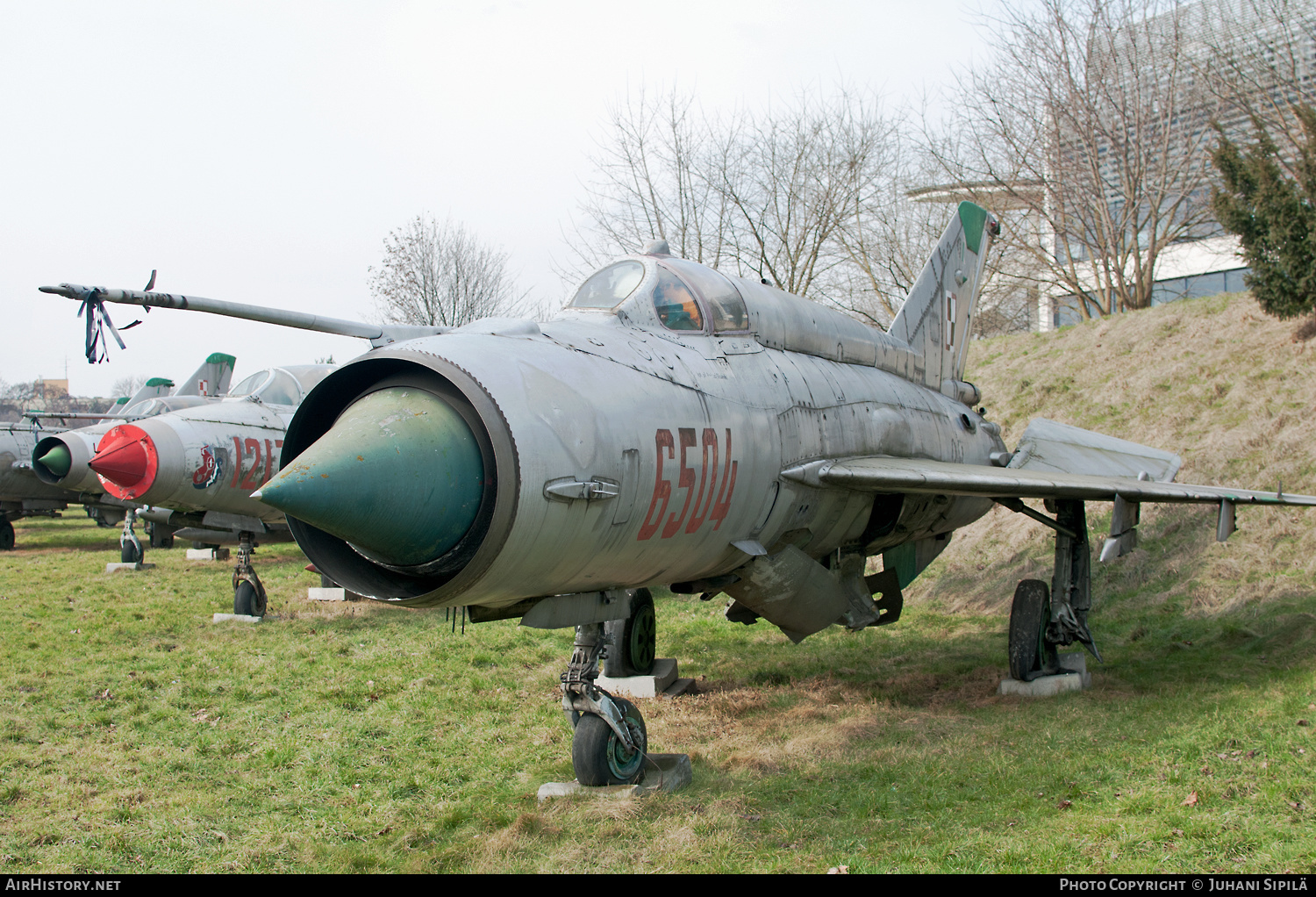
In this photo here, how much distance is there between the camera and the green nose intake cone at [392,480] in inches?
132

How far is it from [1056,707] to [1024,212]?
19792mm

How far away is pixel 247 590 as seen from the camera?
11.4 m

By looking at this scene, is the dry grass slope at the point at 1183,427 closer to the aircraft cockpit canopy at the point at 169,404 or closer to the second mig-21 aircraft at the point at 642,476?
the second mig-21 aircraft at the point at 642,476

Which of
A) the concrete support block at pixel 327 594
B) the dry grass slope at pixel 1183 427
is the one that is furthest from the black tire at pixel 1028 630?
the concrete support block at pixel 327 594

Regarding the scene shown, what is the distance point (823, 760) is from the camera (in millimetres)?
5977

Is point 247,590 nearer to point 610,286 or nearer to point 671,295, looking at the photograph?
point 610,286

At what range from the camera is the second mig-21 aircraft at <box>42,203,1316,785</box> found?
368 centimetres

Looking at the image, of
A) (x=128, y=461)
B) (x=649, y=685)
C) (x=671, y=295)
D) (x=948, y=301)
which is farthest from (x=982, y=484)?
(x=128, y=461)

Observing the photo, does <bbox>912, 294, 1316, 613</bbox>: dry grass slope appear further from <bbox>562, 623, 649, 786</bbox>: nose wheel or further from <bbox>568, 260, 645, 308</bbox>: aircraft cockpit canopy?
<bbox>568, 260, 645, 308</bbox>: aircraft cockpit canopy

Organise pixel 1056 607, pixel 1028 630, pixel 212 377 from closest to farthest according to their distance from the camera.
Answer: pixel 1028 630 < pixel 1056 607 < pixel 212 377

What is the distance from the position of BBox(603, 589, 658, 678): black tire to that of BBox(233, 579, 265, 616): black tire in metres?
5.44

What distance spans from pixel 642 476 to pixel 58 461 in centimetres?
1344

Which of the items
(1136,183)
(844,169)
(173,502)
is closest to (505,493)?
(173,502)

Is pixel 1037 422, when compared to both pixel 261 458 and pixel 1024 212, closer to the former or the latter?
pixel 261 458
